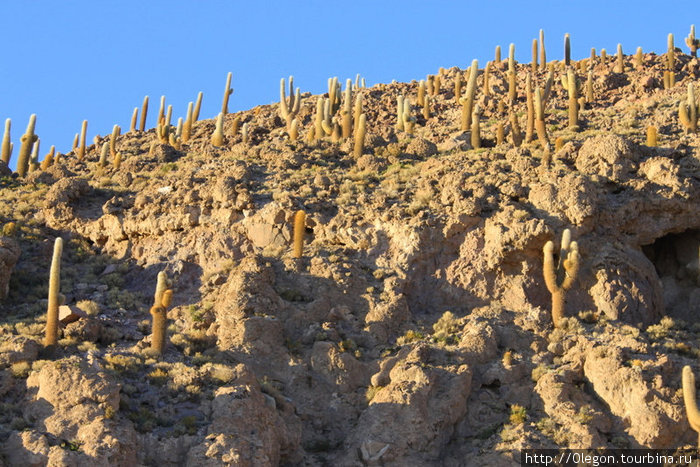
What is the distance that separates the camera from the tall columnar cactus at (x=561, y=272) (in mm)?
21578

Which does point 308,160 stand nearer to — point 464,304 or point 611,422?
point 464,304

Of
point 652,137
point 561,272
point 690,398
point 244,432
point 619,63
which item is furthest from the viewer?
point 619,63

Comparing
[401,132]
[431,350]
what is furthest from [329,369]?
[401,132]

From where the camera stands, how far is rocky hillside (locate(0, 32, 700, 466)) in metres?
18.3

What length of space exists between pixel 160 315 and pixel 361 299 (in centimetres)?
491

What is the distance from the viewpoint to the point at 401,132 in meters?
33.8

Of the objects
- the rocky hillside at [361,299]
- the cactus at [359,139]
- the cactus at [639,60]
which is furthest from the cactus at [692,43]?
the cactus at [359,139]

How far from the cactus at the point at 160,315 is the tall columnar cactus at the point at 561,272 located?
26.4 ft

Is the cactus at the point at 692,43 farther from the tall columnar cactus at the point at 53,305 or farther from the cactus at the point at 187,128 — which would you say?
the tall columnar cactus at the point at 53,305

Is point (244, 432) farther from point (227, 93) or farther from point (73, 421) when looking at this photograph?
point (227, 93)

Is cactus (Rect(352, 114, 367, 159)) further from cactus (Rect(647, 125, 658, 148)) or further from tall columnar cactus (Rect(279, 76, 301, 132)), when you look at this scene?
cactus (Rect(647, 125, 658, 148))

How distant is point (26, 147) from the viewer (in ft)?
109

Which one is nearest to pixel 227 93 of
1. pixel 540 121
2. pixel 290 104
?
pixel 290 104

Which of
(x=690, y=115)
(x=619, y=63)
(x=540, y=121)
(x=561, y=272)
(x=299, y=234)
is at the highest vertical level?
(x=619, y=63)
